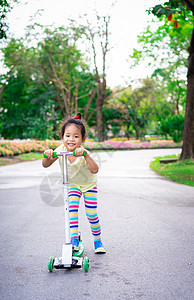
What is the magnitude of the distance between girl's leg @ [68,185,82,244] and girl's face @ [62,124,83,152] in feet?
1.55

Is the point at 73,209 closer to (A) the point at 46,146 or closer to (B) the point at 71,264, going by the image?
(B) the point at 71,264

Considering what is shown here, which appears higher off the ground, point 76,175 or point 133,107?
point 133,107

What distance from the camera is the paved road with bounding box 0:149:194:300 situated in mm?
3027

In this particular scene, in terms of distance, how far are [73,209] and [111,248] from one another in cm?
81

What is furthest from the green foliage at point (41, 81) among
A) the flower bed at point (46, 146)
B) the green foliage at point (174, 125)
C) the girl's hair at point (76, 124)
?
the girl's hair at point (76, 124)

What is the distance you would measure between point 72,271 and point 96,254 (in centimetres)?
58

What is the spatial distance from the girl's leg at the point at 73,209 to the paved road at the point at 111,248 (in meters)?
0.36

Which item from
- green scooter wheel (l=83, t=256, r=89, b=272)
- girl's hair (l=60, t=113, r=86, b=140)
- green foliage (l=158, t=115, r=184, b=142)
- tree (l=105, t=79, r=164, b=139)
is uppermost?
tree (l=105, t=79, r=164, b=139)

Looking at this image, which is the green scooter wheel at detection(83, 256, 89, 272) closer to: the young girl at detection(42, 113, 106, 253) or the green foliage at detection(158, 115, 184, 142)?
the young girl at detection(42, 113, 106, 253)

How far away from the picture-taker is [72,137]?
3.66m

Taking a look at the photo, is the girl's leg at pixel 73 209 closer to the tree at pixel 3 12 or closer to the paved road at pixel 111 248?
the paved road at pixel 111 248

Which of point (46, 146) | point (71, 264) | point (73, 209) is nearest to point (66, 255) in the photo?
point (71, 264)

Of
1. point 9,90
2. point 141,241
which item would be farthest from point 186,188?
point 9,90

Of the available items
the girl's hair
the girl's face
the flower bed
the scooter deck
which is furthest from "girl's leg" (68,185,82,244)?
the flower bed
